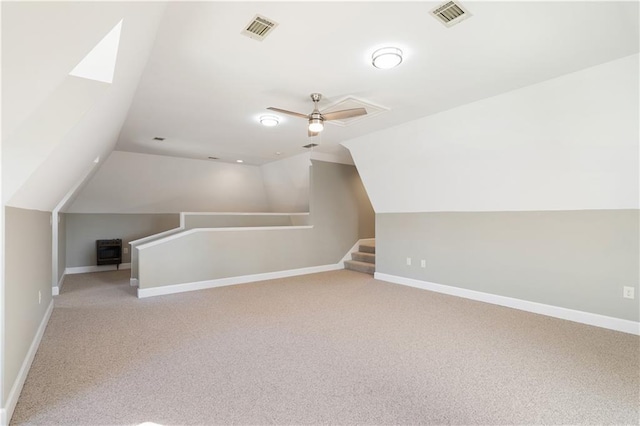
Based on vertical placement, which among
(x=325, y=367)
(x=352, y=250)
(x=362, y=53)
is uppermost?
(x=362, y=53)

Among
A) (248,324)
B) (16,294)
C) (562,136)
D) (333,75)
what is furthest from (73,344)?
(562,136)

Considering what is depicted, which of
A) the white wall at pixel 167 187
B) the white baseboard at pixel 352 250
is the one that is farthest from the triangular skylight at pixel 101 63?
the white baseboard at pixel 352 250

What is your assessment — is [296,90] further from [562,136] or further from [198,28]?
[562,136]

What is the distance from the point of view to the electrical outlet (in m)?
3.27

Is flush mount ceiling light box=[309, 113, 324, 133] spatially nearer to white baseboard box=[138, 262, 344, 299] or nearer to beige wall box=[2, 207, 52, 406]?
beige wall box=[2, 207, 52, 406]

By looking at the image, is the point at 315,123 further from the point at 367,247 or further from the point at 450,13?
the point at 367,247

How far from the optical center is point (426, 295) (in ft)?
15.9

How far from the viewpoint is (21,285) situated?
94.3 inches

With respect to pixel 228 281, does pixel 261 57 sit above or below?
above

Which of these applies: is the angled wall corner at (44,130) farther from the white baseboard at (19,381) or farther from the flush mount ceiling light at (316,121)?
the flush mount ceiling light at (316,121)

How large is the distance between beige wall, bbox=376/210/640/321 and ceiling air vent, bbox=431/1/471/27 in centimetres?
279

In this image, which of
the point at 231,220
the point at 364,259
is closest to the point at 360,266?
the point at 364,259

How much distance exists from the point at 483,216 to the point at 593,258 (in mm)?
1317

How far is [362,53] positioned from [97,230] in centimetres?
705
